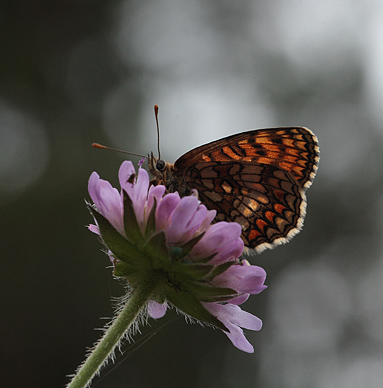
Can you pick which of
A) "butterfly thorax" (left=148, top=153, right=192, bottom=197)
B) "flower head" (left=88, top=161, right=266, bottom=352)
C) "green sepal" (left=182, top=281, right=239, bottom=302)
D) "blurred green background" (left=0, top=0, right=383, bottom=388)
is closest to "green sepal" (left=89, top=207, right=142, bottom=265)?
"flower head" (left=88, top=161, right=266, bottom=352)

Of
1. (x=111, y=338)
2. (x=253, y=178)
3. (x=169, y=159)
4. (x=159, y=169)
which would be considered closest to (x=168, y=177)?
(x=159, y=169)

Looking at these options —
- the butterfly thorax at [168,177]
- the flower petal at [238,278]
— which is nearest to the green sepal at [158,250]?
the flower petal at [238,278]

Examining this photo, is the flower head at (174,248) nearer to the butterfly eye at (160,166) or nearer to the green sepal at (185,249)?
the green sepal at (185,249)

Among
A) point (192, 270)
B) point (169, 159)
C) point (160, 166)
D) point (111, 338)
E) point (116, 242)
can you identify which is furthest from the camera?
point (169, 159)

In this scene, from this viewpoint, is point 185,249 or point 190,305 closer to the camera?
point 185,249

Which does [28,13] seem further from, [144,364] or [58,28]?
[144,364]

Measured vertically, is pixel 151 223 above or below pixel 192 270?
above

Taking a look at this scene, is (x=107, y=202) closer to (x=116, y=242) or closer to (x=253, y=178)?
(x=116, y=242)
